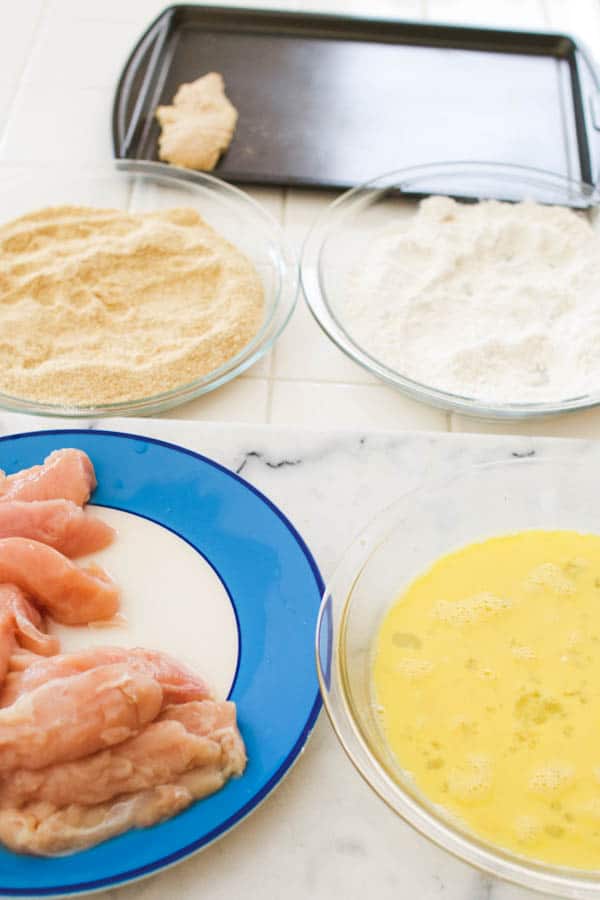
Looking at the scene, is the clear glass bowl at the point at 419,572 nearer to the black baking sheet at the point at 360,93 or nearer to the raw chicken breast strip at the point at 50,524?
the raw chicken breast strip at the point at 50,524

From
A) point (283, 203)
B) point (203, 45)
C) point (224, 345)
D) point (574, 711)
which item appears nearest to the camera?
point (574, 711)

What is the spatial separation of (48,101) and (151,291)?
28.8 inches

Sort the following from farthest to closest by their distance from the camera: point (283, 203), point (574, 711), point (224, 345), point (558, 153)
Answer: point (558, 153)
point (283, 203)
point (224, 345)
point (574, 711)

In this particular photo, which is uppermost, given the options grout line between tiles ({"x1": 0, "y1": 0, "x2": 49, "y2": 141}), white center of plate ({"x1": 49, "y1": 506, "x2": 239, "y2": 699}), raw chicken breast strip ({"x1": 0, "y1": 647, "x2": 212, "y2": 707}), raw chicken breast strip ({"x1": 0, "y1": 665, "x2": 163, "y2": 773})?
grout line between tiles ({"x1": 0, "y1": 0, "x2": 49, "y2": 141})

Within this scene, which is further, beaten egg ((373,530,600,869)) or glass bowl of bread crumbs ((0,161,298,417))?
glass bowl of bread crumbs ((0,161,298,417))

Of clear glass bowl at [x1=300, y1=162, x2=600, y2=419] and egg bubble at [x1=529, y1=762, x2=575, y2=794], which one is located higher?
clear glass bowl at [x1=300, y1=162, x2=600, y2=419]

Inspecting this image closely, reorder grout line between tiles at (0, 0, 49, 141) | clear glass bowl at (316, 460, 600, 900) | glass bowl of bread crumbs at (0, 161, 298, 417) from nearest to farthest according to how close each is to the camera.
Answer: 1. clear glass bowl at (316, 460, 600, 900)
2. glass bowl of bread crumbs at (0, 161, 298, 417)
3. grout line between tiles at (0, 0, 49, 141)

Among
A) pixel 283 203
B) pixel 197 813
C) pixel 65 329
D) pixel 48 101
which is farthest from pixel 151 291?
pixel 197 813

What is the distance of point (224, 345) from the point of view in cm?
131

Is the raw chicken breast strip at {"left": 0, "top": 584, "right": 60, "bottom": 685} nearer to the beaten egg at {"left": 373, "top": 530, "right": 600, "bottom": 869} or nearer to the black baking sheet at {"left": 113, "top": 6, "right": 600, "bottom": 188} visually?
the beaten egg at {"left": 373, "top": 530, "right": 600, "bottom": 869}

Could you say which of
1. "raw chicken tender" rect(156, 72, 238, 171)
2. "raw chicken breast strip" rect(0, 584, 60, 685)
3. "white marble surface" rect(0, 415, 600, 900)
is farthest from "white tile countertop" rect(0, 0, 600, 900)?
"raw chicken breast strip" rect(0, 584, 60, 685)

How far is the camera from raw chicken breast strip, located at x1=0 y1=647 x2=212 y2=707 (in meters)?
0.83

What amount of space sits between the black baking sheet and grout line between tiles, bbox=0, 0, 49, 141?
9.7 inches

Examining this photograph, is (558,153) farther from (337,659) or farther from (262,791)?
(262,791)
